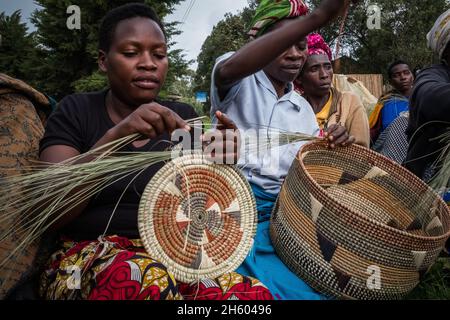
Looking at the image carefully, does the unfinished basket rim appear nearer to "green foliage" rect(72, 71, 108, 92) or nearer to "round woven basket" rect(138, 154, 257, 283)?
"round woven basket" rect(138, 154, 257, 283)

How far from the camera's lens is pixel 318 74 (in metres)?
2.73

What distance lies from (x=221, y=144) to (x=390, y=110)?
2775mm

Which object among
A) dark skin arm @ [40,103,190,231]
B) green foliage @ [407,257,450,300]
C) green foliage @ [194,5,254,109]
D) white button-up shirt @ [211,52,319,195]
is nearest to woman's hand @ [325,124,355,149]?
white button-up shirt @ [211,52,319,195]

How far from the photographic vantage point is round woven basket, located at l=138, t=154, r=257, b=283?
1241 millimetres

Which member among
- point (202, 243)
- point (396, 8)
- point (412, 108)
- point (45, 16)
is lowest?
point (202, 243)

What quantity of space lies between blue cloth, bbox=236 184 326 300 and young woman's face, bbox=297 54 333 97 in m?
1.33

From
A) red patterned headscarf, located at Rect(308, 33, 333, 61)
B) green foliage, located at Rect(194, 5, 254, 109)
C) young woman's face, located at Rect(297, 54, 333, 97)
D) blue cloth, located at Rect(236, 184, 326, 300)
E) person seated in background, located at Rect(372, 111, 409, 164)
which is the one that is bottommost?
blue cloth, located at Rect(236, 184, 326, 300)

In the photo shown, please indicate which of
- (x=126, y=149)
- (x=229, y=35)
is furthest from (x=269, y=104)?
(x=229, y=35)

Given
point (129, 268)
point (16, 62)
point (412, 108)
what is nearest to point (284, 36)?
point (129, 268)

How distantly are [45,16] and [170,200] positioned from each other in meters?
10.2

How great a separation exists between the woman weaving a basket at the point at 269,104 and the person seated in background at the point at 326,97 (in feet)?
2.24

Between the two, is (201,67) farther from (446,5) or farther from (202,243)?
(202,243)

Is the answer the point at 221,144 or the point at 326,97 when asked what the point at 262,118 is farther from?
the point at 326,97

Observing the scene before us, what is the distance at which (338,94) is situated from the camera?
2811 millimetres
